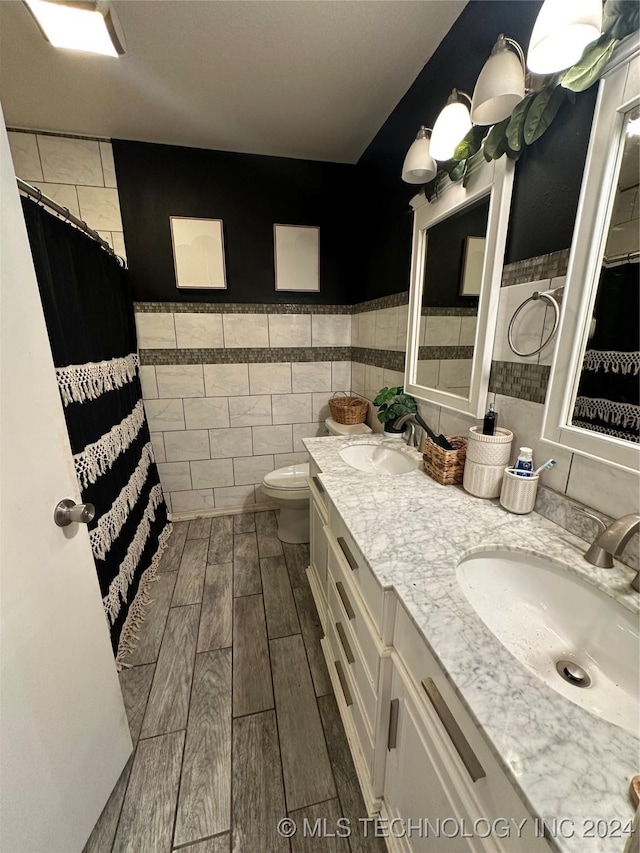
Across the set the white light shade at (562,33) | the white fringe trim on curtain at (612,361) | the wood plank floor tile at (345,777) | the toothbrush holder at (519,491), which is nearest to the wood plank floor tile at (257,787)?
the wood plank floor tile at (345,777)

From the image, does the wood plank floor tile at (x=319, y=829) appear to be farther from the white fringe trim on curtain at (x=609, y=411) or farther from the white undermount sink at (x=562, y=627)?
the white fringe trim on curtain at (x=609, y=411)

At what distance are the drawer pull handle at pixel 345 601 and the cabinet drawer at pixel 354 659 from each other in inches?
1.6

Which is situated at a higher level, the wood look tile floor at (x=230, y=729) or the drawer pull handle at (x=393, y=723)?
the drawer pull handle at (x=393, y=723)

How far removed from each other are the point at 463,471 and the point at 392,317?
103 cm

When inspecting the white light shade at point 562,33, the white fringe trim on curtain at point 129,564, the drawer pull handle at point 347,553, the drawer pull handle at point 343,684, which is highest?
the white light shade at point 562,33

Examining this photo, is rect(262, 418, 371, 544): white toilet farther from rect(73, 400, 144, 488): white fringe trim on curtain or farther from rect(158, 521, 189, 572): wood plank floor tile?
rect(73, 400, 144, 488): white fringe trim on curtain

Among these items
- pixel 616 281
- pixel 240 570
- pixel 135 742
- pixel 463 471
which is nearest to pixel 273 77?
pixel 616 281

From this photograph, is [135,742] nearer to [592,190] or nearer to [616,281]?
[616,281]

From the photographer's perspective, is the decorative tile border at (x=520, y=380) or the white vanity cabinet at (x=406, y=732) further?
the decorative tile border at (x=520, y=380)

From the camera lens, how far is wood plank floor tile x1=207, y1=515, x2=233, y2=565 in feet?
6.91

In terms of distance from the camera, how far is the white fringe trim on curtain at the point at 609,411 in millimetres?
733

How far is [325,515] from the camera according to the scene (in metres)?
1.37

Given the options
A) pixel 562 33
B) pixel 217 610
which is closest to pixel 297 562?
pixel 217 610

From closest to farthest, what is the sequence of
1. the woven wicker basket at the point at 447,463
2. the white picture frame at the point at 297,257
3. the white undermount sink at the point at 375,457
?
the woven wicker basket at the point at 447,463
the white undermount sink at the point at 375,457
the white picture frame at the point at 297,257
